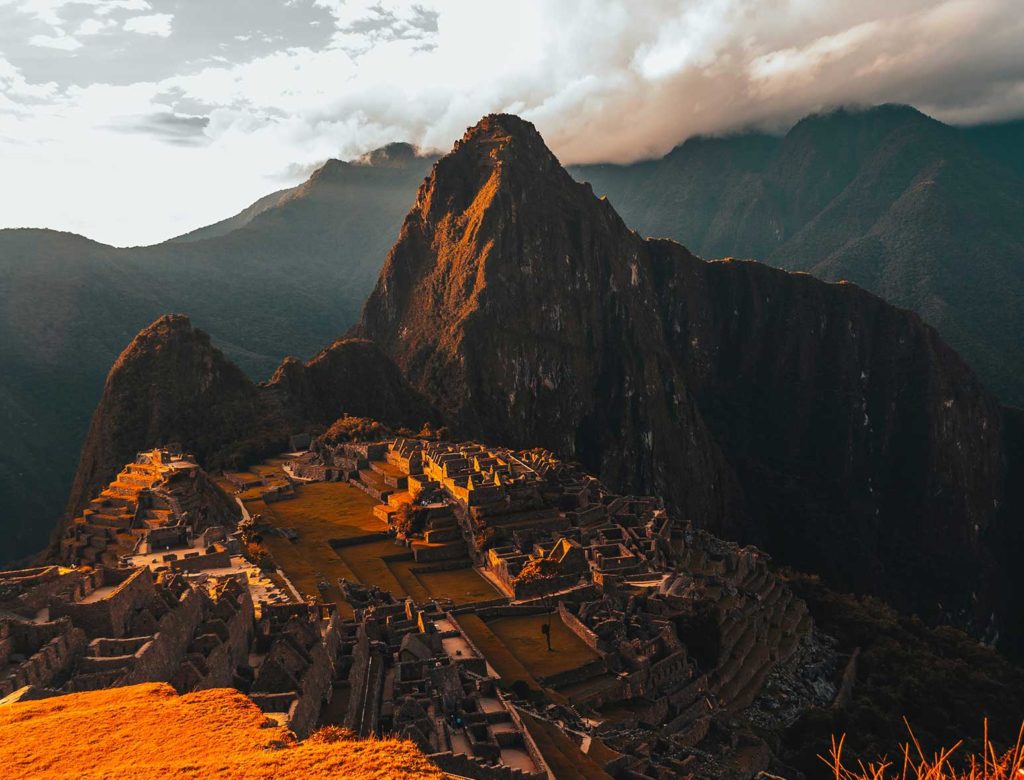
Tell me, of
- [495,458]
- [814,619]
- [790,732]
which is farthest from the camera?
[495,458]

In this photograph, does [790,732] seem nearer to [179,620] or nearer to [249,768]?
[179,620]

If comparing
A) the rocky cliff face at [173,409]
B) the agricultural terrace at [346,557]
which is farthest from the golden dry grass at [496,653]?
the rocky cliff face at [173,409]

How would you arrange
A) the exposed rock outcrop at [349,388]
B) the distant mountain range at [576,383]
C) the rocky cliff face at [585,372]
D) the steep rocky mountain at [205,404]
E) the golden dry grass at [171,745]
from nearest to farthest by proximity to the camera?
the golden dry grass at [171,745]
the steep rocky mountain at [205,404]
the exposed rock outcrop at [349,388]
the distant mountain range at [576,383]
the rocky cliff face at [585,372]

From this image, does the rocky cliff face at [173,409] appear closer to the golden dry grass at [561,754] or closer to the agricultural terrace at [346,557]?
the agricultural terrace at [346,557]

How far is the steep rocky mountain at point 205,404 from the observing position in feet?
314

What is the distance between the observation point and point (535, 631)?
4209 centimetres

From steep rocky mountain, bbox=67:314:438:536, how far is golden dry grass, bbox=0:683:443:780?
230 feet

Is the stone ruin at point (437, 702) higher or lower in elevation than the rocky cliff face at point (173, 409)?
lower

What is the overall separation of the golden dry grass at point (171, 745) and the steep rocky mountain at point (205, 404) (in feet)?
230

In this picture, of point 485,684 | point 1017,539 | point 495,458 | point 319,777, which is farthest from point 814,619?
point 1017,539

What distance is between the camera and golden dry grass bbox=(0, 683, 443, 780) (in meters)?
15.1

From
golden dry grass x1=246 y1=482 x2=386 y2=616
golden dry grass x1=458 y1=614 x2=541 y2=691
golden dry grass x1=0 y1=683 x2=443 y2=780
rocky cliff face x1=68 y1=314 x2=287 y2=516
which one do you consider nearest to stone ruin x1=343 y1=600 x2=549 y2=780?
golden dry grass x1=458 y1=614 x2=541 y2=691

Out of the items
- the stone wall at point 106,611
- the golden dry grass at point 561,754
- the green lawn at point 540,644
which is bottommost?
the green lawn at point 540,644

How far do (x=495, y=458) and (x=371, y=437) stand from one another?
82.4 feet
